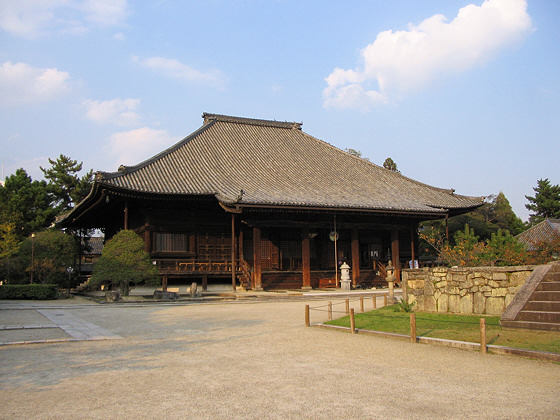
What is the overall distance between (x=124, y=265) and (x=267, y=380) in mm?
17105

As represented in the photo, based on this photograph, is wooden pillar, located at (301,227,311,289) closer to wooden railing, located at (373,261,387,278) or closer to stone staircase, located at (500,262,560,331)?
wooden railing, located at (373,261,387,278)

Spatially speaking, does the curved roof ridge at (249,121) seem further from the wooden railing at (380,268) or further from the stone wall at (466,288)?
the stone wall at (466,288)

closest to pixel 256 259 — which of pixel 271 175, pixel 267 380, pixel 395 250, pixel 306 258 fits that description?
pixel 306 258

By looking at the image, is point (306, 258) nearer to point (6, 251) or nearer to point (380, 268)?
point (380, 268)

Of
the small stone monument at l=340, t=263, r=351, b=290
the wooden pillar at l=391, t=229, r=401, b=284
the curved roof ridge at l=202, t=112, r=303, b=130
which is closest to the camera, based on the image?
the small stone monument at l=340, t=263, r=351, b=290

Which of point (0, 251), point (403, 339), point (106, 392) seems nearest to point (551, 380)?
point (403, 339)

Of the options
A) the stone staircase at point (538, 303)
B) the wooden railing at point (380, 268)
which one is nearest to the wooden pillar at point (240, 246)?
the wooden railing at point (380, 268)

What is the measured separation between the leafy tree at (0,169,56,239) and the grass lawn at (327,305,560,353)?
34664 millimetres

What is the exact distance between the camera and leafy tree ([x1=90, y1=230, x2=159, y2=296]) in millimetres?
22406

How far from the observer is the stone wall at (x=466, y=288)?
12.5 meters

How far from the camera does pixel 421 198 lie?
33344 mm

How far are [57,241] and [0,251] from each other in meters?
5.57

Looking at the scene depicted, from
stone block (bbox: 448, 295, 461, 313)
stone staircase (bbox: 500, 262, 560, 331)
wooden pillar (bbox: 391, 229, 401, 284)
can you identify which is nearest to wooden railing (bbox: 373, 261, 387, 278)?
wooden pillar (bbox: 391, 229, 401, 284)

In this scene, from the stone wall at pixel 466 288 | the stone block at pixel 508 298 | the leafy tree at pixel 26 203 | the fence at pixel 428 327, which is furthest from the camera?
the leafy tree at pixel 26 203
